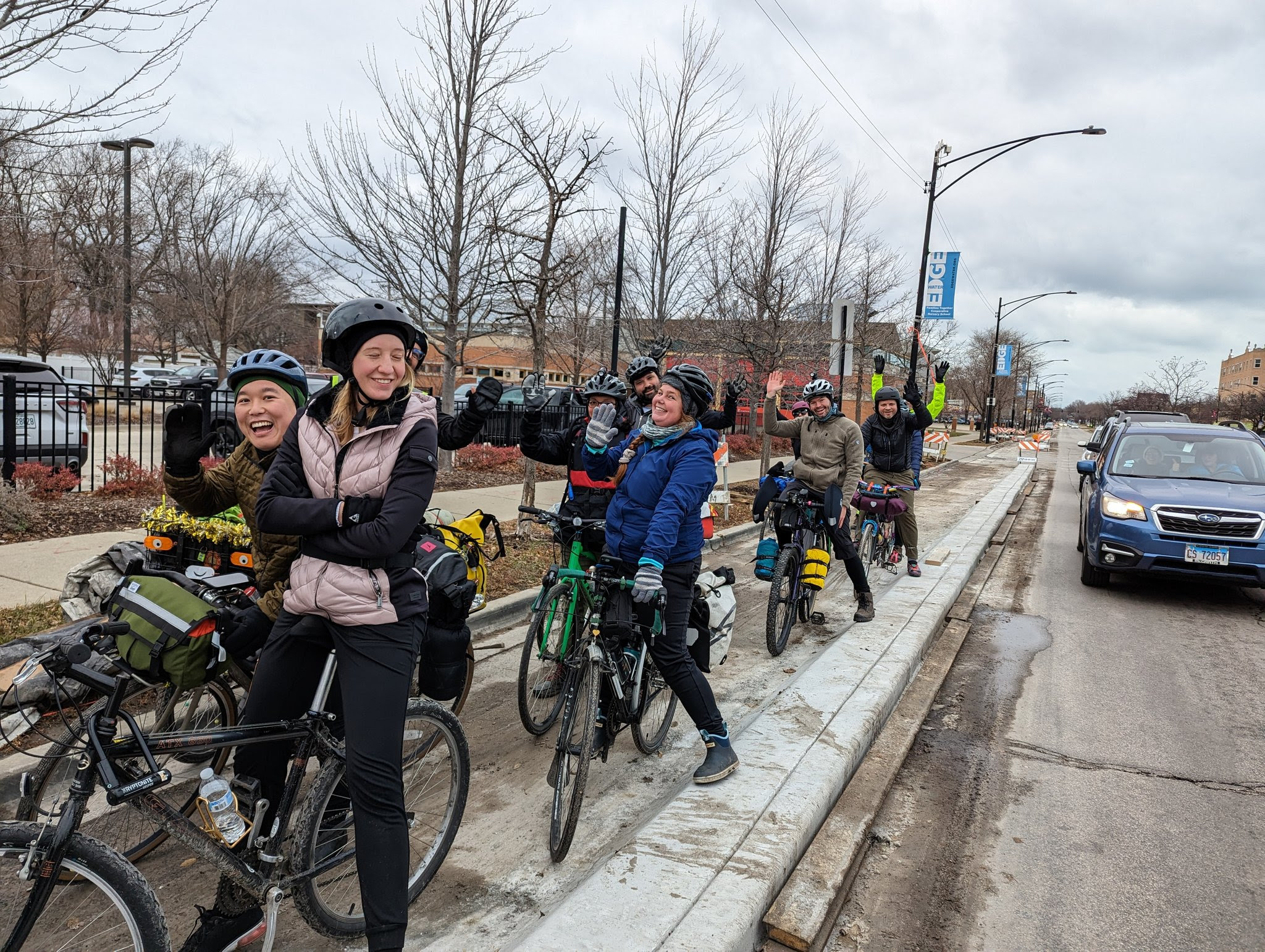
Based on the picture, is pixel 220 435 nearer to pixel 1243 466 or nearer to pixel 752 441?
pixel 1243 466

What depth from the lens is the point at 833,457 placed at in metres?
7.00

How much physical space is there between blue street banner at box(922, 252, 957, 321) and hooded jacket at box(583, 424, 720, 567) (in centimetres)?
1902

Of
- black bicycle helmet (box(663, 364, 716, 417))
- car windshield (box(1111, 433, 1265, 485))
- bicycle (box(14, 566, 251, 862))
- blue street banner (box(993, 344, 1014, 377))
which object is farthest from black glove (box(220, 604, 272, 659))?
blue street banner (box(993, 344, 1014, 377))

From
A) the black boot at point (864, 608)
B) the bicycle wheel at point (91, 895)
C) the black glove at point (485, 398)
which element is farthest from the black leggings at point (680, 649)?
the black boot at point (864, 608)

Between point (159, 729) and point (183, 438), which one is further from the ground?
point (183, 438)

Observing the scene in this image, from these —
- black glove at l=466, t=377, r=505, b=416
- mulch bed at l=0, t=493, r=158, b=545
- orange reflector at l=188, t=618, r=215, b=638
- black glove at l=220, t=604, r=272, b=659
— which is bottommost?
mulch bed at l=0, t=493, r=158, b=545

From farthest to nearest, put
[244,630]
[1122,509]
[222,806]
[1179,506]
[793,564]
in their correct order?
1. [1122,509]
2. [1179,506]
3. [793,564]
4. [244,630]
5. [222,806]

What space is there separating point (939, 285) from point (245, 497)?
21.0 m

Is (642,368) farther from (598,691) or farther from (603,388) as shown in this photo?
(598,691)

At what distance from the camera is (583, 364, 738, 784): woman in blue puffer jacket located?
3.74 meters

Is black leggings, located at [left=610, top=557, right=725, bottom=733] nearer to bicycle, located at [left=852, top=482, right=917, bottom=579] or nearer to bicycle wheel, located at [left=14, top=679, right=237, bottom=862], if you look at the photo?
bicycle wheel, located at [left=14, top=679, right=237, bottom=862]

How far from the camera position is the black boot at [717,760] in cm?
390

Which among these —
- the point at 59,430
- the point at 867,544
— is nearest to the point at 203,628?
the point at 867,544

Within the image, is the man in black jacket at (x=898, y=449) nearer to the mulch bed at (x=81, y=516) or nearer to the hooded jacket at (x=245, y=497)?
the hooded jacket at (x=245, y=497)
